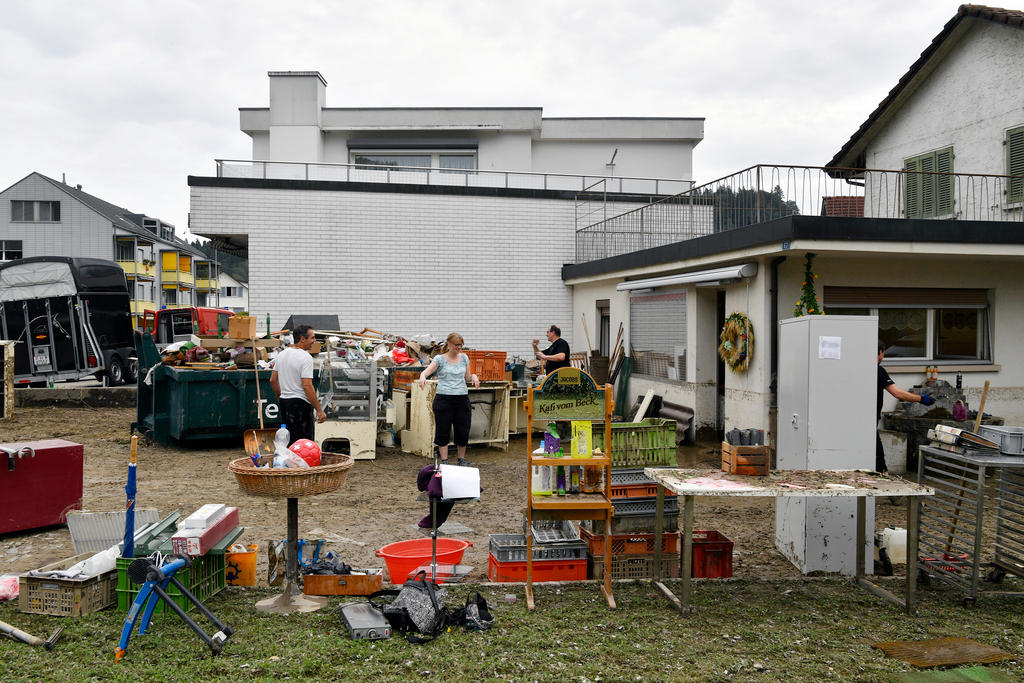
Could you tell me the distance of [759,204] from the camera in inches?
407

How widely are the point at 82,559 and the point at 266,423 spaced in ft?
21.1

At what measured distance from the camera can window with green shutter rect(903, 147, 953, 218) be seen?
44.3 feet

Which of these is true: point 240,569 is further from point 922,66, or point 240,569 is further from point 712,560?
point 922,66

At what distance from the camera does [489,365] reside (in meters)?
13.1

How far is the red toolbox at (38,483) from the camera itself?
6.59 metres

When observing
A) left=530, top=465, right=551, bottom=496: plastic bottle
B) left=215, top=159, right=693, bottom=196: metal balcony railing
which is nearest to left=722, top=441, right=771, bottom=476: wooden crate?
left=530, top=465, right=551, bottom=496: plastic bottle

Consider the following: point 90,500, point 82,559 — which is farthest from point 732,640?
point 90,500

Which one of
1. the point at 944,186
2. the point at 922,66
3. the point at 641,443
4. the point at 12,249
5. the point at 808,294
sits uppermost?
the point at 922,66

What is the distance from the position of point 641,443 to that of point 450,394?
3.59m

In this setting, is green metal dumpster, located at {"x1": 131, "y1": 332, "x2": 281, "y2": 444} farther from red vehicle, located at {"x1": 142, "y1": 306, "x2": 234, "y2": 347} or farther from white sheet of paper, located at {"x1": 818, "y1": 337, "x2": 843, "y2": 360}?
red vehicle, located at {"x1": 142, "y1": 306, "x2": 234, "y2": 347}

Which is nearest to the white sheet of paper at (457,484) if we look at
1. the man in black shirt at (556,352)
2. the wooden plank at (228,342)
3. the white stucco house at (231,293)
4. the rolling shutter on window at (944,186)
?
the man in black shirt at (556,352)

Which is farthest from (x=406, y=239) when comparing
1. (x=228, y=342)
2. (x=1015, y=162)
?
(x=1015, y=162)

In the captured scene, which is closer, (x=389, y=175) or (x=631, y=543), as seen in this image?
(x=631, y=543)

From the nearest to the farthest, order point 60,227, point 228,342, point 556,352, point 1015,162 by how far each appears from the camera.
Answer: point 556,352
point 228,342
point 1015,162
point 60,227
